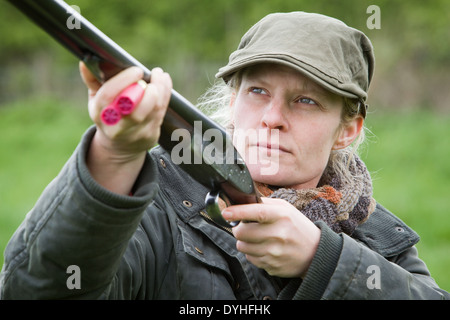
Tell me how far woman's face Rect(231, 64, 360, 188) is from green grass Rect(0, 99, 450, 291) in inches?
81.6

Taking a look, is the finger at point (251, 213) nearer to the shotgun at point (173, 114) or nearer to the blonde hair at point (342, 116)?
the shotgun at point (173, 114)

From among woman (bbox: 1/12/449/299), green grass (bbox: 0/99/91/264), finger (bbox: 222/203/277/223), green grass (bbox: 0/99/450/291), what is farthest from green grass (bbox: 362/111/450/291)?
green grass (bbox: 0/99/91/264)

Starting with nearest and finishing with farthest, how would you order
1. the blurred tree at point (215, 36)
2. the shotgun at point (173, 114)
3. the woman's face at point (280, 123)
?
the shotgun at point (173, 114), the woman's face at point (280, 123), the blurred tree at point (215, 36)

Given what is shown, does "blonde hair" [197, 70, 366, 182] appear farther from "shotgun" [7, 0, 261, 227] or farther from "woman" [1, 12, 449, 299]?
"shotgun" [7, 0, 261, 227]

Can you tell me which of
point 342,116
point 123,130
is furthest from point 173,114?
point 342,116

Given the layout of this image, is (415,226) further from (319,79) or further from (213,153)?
(213,153)

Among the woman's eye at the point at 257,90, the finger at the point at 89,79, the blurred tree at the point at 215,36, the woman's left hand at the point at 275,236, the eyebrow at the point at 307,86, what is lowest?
the woman's left hand at the point at 275,236

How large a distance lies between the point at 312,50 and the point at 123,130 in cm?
146

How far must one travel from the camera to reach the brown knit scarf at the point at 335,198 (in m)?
3.03

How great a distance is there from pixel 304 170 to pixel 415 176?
8.11 meters

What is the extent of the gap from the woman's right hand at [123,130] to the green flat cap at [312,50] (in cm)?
111

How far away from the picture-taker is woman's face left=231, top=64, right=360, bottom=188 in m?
2.99

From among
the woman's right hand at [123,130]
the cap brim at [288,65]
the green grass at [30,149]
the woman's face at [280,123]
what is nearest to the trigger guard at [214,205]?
the woman's right hand at [123,130]
